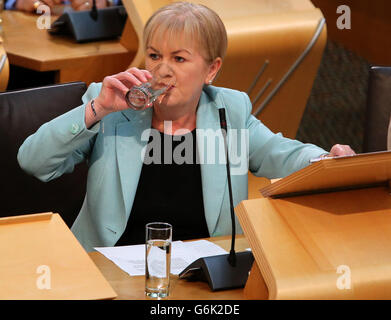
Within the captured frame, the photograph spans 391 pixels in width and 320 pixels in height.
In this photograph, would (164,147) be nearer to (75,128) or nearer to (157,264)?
(75,128)

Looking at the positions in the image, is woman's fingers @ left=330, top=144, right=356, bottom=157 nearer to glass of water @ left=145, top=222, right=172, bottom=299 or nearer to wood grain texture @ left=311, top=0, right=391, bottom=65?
glass of water @ left=145, top=222, right=172, bottom=299

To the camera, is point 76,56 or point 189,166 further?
point 76,56

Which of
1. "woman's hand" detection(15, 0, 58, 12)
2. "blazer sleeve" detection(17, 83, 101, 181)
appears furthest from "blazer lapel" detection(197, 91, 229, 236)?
"woman's hand" detection(15, 0, 58, 12)

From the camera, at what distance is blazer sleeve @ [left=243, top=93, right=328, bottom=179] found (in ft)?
7.07

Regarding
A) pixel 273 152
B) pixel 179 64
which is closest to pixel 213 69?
pixel 179 64

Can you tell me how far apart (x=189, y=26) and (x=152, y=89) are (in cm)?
23

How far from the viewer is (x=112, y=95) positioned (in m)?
1.98

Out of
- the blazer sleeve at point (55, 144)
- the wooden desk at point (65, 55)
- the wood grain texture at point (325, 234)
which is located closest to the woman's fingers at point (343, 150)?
the wood grain texture at point (325, 234)

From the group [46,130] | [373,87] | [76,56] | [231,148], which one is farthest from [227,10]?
[46,130]

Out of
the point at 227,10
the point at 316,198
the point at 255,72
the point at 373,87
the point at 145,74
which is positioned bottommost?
the point at 316,198

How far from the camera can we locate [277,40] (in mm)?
3369

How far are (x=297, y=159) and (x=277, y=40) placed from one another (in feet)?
4.33
